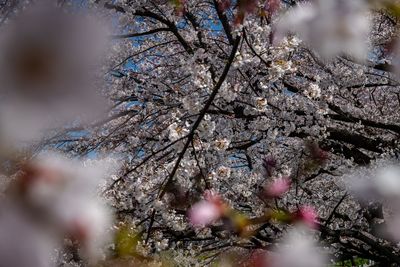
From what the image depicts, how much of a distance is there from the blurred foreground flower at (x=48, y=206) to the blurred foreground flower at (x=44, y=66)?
0.22ft

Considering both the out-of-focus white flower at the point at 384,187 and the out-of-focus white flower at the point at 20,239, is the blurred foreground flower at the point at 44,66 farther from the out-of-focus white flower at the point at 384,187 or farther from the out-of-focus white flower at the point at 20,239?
the out-of-focus white flower at the point at 384,187

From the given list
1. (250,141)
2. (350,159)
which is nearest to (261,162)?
(250,141)

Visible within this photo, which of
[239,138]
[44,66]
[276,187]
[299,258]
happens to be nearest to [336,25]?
[299,258]

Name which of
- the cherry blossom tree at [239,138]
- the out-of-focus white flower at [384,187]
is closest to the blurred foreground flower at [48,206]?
the cherry blossom tree at [239,138]

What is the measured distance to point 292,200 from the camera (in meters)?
5.14

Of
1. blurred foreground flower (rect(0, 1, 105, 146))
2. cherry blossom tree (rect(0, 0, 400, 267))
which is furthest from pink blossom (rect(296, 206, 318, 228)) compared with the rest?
blurred foreground flower (rect(0, 1, 105, 146))

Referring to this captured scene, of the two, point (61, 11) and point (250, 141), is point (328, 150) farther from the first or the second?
point (61, 11)

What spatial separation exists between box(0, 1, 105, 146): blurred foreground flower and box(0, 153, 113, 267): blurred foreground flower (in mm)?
68

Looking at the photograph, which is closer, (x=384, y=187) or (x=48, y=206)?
(x=48, y=206)

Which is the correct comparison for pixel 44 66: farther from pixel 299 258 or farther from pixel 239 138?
pixel 239 138

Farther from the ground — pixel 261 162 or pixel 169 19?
pixel 169 19

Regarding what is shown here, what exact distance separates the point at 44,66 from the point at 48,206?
16 centimetres

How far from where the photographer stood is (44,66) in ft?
1.60

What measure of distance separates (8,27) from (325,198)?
5630mm
